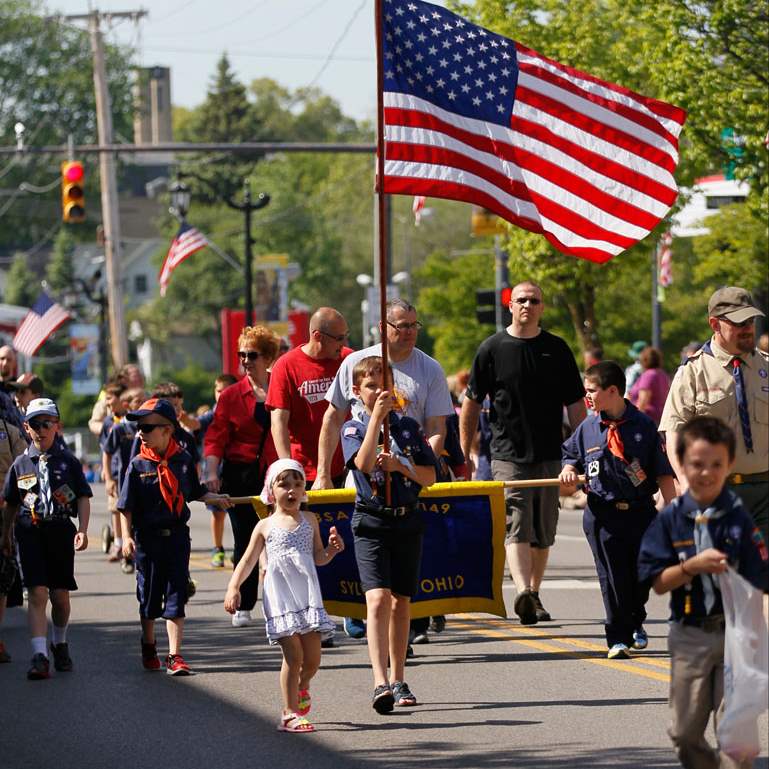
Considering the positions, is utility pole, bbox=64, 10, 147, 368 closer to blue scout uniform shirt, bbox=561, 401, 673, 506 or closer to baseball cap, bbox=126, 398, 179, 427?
baseball cap, bbox=126, 398, 179, 427

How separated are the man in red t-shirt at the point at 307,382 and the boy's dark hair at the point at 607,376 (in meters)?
1.65

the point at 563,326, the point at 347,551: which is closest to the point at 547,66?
the point at 347,551

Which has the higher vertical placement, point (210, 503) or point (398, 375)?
point (398, 375)

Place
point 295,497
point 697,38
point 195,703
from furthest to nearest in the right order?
point 697,38
point 195,703
point 295,497

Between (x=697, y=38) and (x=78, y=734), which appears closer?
(x=78, y=734)

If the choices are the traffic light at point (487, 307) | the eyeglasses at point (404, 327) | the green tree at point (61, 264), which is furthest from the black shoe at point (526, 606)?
the green tree at point (61, 264)

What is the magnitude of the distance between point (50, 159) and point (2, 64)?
5973 mm

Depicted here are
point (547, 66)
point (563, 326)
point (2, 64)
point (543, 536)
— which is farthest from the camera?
point (2, 64)

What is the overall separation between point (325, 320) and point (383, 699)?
3.05 m

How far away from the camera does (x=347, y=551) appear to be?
10758 millimetres

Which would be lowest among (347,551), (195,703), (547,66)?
(195,703)

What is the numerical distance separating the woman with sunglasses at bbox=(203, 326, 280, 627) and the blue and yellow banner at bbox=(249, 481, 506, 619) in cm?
219

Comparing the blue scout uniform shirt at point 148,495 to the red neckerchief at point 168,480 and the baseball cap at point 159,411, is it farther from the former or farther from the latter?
the baseball cap at point 159,411

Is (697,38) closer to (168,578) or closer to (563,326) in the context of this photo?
(168,578)
